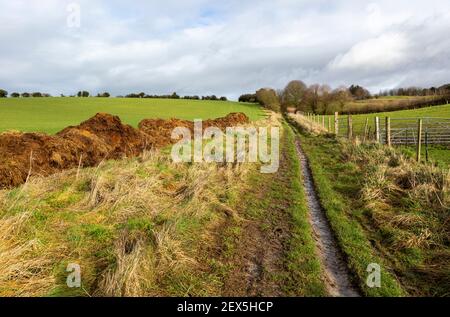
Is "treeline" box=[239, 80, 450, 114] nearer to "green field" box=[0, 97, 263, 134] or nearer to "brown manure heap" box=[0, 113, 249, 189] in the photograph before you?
"green field" box=[0, 97, 263, 134]

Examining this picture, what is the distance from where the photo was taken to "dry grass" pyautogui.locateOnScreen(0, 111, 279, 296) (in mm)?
5117

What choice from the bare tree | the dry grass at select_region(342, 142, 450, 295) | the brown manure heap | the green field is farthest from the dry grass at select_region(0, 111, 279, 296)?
the bare tree

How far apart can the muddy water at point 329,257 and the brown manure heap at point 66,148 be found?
6043 mm

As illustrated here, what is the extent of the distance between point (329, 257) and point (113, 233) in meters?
3.90

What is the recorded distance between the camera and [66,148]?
1400 cm

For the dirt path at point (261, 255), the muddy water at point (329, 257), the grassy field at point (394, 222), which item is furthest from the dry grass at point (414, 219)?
the dirt path at point (261, 255)

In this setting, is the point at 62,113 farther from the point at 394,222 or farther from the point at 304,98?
the point at 304,98

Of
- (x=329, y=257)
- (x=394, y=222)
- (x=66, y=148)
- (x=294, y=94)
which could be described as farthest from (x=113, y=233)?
(x=294, y=94)

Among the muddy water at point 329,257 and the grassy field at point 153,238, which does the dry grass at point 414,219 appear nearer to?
the muddy water at point 329,257

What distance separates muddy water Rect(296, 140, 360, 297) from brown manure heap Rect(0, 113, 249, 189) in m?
6.04

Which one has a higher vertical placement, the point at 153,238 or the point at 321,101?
the point at 321,101
